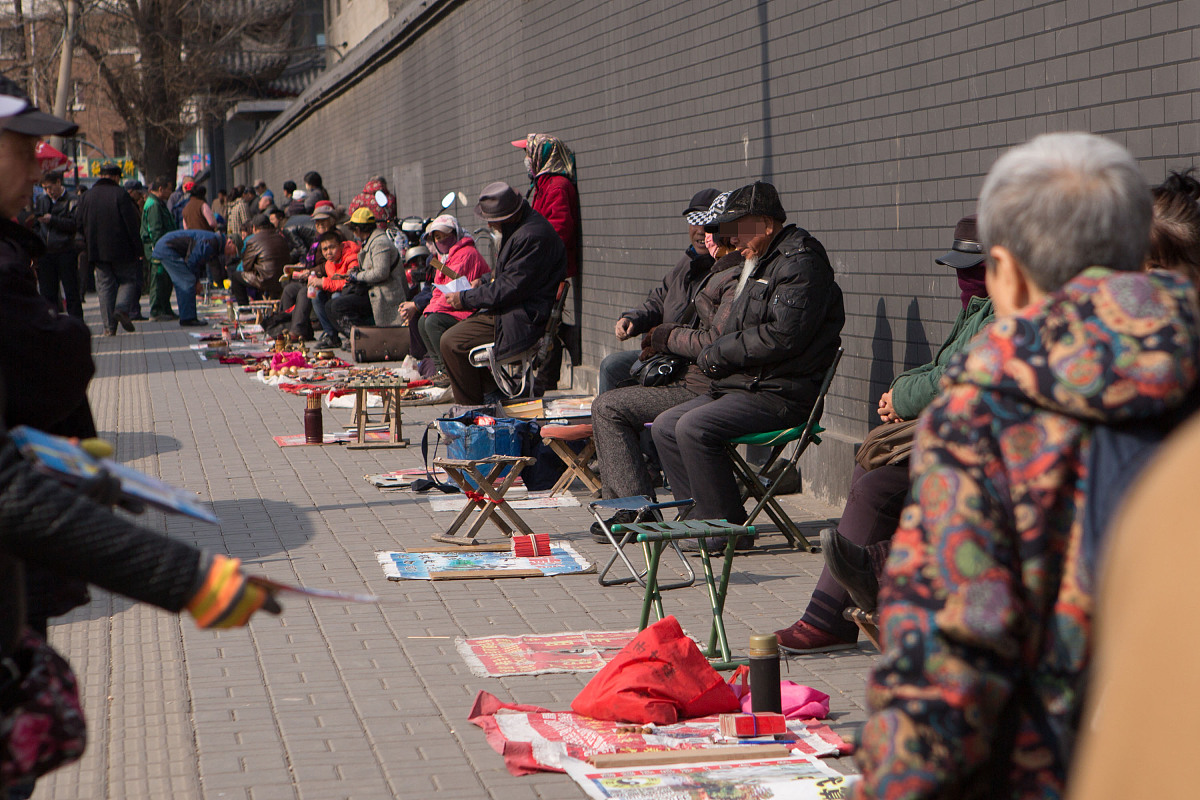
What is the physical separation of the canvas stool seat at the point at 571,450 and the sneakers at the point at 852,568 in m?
3.25

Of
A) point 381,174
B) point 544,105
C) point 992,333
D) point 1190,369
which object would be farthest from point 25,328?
point 381,174

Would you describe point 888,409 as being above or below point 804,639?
above

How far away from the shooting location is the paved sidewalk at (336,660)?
13.4ft

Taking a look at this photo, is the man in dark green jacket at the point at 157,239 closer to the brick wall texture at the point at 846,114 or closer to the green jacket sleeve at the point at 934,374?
the brick wall texture at the point at 846,114

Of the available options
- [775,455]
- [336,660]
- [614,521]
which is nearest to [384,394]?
[614,521]

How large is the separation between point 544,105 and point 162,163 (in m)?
28.7

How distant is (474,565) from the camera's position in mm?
6703

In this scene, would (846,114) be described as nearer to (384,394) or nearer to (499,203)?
(499,203)

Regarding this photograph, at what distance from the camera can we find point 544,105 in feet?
46.4

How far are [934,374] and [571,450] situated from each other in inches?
125

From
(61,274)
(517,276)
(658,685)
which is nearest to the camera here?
(658,685)

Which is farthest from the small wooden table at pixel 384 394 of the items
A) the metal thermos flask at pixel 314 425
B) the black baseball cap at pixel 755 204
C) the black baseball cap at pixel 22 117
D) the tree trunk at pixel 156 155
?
the tree trunk at pixel 156 155

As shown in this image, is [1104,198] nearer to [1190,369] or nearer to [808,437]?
[1190,369]

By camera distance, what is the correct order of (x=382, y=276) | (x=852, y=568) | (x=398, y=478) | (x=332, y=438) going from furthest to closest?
(x=382, y=276), (x=332, y=438), (x=398, y=478), (x=852, y=568)
